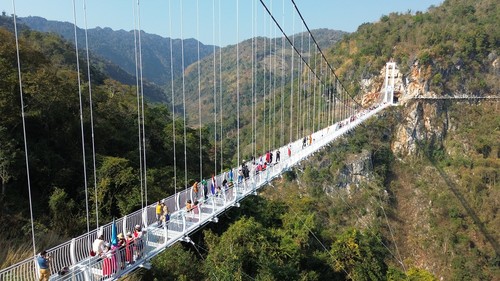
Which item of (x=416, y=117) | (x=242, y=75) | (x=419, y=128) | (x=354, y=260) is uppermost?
(x=242, y=75)

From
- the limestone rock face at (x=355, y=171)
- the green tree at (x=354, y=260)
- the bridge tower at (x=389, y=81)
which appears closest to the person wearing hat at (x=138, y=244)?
the green tree at (x=354, y=260)

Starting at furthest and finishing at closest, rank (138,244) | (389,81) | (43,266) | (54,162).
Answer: (389,81) < (54,162) < (138,244) < (43,266)

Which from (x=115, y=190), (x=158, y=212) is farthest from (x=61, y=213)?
(x=158, y=212)

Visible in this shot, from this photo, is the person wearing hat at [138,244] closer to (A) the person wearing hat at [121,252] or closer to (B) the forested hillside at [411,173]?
(A) the person wearing hat at [121,252]

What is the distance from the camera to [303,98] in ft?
176

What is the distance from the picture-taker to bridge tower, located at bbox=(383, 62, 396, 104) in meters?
46.2

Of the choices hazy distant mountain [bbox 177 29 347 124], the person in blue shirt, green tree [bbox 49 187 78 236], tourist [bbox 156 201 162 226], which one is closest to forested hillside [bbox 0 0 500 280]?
green tree [bbox 49 187 78 236]

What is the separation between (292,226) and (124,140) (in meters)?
8.31

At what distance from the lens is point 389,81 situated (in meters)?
47.4

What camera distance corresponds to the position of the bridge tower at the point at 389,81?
46156 millimetres

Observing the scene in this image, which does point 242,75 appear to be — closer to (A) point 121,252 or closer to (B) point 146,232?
(B) point 146,232

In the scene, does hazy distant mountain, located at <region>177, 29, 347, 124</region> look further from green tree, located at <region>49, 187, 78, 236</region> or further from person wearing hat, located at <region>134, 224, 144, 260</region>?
person wearing hat, located at <region>134, 224, 144, 260</region>

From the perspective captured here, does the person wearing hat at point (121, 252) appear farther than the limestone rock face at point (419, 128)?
No

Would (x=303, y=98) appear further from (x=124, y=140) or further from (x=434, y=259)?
(x=124, y=140)
